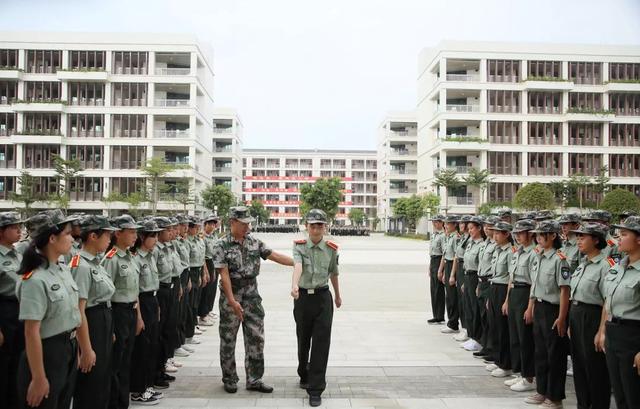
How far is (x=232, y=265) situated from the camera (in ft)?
17.7

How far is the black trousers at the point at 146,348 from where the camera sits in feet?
17.0

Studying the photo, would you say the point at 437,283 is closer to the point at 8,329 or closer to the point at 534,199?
the point at 8,329

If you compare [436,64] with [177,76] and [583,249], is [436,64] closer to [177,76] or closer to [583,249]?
[177,76]

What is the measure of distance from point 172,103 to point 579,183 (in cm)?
3311

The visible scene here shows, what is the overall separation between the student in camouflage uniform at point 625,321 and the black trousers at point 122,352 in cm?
397

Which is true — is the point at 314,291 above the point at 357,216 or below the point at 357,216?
below

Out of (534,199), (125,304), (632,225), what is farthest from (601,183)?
(125,304)

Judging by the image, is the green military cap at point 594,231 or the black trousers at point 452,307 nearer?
the green military cap at point 594,231

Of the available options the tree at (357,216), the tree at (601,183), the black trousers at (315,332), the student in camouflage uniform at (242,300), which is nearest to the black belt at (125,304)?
the student in camouflage uniform at (242,300)

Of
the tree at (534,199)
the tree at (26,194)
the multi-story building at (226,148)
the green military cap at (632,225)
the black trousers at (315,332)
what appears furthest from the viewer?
the multi-story building at (226,148)

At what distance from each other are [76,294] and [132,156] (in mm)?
41849

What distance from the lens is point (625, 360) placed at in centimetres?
398

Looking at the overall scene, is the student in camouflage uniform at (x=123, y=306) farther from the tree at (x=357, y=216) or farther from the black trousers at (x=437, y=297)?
the tree at (x=357, y=216)

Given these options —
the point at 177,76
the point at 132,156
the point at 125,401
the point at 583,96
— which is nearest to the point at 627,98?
the point at 583,96
